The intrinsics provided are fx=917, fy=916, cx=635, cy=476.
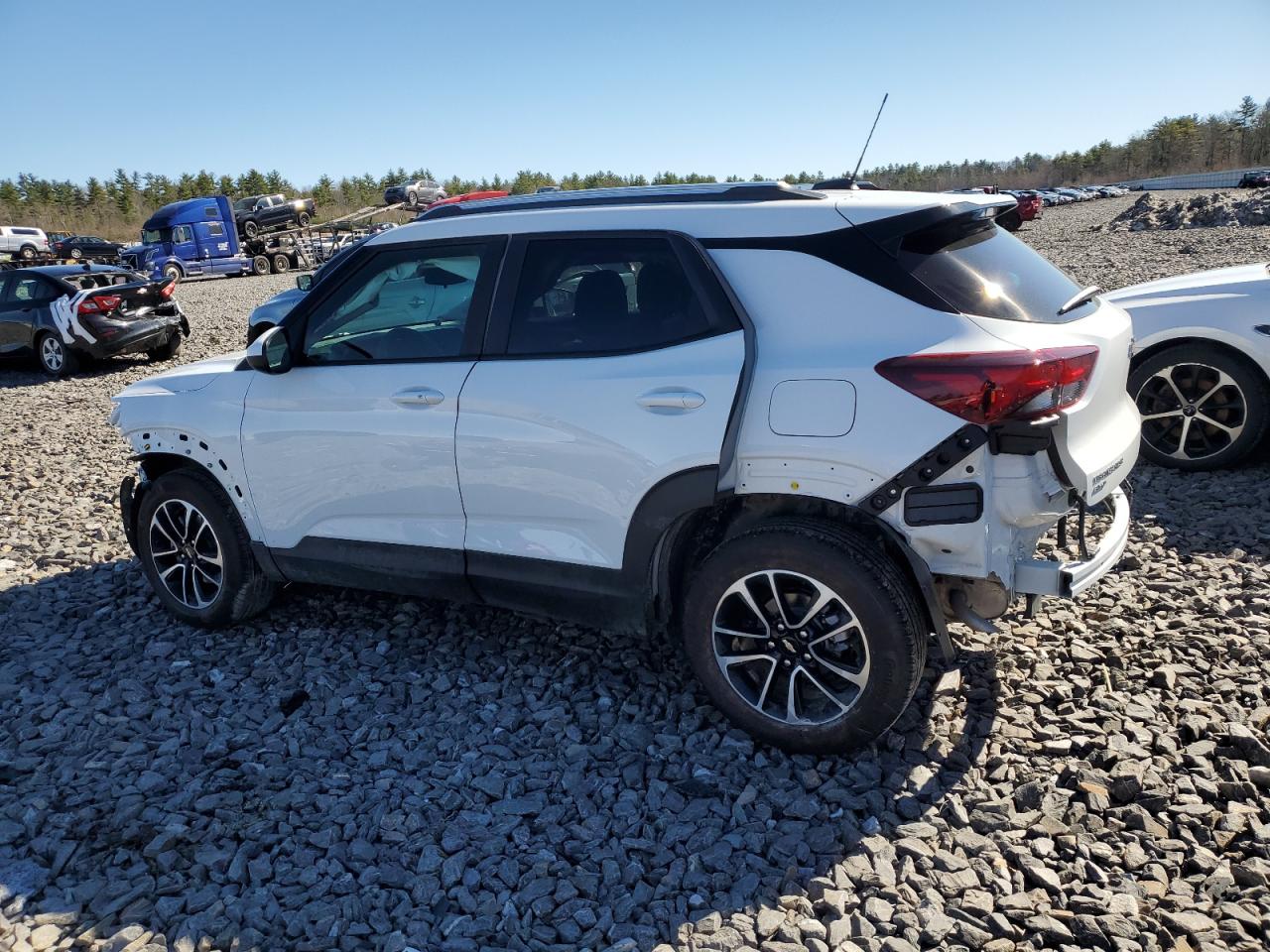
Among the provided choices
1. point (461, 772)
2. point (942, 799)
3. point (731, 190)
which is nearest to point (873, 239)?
point (731, 190)

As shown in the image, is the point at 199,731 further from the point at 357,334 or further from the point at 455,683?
the point at 357,334

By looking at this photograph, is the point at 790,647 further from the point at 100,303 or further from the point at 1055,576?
the point at 100,303

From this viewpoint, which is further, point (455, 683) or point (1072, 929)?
point (455, 683)

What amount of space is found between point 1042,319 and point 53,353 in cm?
1397

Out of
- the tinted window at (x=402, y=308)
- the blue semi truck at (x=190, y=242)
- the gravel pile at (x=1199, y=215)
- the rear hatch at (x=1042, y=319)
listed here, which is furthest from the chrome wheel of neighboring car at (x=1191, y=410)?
the blue semi truck at (x=190, y=242)

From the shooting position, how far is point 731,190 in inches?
137

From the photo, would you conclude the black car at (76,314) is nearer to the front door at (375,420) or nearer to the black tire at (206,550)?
the black tire at (206,550)

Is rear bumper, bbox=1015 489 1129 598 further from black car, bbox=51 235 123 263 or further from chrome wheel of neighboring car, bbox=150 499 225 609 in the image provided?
black car, bbox=51 235 123 263

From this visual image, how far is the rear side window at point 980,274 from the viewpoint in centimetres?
300

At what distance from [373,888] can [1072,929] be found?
201 centimetres

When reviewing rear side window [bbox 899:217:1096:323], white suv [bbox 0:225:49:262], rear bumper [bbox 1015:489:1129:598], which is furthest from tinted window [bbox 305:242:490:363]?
white suv [bbox 0:225:49:262]

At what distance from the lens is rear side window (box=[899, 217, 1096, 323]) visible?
300 cm

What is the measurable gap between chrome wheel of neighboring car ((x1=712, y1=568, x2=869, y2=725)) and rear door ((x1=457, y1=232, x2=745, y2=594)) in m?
0.49

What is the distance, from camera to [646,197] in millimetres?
3654
